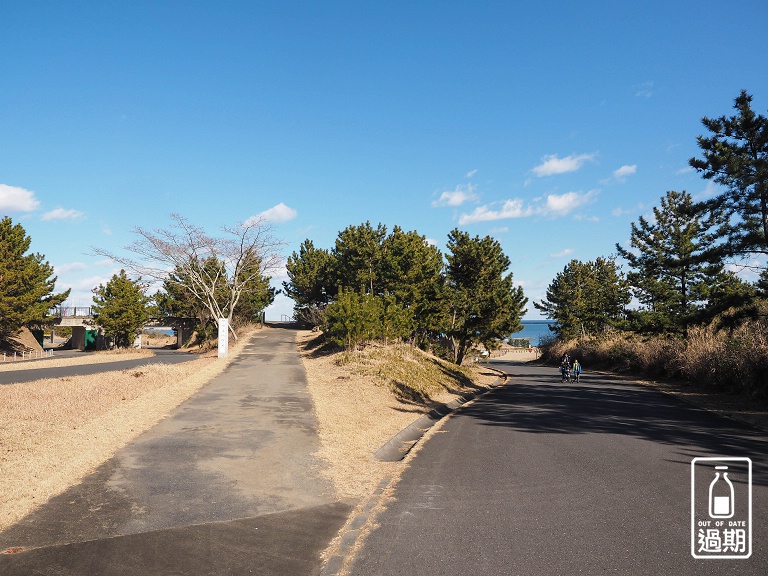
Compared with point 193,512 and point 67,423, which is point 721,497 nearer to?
point 193,512

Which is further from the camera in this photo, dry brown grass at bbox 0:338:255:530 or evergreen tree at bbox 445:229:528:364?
evergreen tree at bbox 445:229:528:364

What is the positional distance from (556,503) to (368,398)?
382 inches

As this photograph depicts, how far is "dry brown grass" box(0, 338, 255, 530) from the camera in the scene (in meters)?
6.85

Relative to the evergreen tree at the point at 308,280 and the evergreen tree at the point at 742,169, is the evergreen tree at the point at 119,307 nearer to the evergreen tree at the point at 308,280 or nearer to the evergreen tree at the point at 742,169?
the evergreen tree at the point at 308,280

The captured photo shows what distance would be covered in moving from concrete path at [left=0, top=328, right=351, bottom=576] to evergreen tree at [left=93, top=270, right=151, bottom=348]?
32.7 meters

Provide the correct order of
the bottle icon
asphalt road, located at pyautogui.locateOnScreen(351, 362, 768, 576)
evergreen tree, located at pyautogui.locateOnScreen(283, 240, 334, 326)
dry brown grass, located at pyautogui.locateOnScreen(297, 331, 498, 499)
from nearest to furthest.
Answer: asphalt road, located at pyautogui.locateOnScreen(351, 362, 768, 576)
the bottle icon
dry brown grass, located at pyautogui.locateOnScreen(297, 331, 498, 499)
evergreen tree, located at pyautogui.locateOnScreen(283, 240, 334, 326)

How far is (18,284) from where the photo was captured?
35781 millimetres

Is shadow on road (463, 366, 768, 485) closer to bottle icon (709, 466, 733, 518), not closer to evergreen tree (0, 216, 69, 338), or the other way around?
bottle icon (709, 466, 733, 518)

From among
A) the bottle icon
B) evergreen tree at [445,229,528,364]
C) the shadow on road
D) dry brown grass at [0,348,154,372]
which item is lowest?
dry brown grass at [0,348,154,372]

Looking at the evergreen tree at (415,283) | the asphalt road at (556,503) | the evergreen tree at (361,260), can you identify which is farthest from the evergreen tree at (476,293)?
the asphalt road at (556,503)

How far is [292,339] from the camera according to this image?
43.0 metres

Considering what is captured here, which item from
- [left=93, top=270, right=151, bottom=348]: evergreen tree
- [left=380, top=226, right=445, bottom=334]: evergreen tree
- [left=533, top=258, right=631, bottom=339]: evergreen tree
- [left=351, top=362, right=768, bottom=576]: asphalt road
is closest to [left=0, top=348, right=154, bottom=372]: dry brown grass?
[left=93, top=270, right=151, bottom=348]: evergreen tree

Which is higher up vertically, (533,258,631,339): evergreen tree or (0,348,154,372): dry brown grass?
(533,258,631,339): evergreen tree

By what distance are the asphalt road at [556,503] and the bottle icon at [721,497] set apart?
27cm
